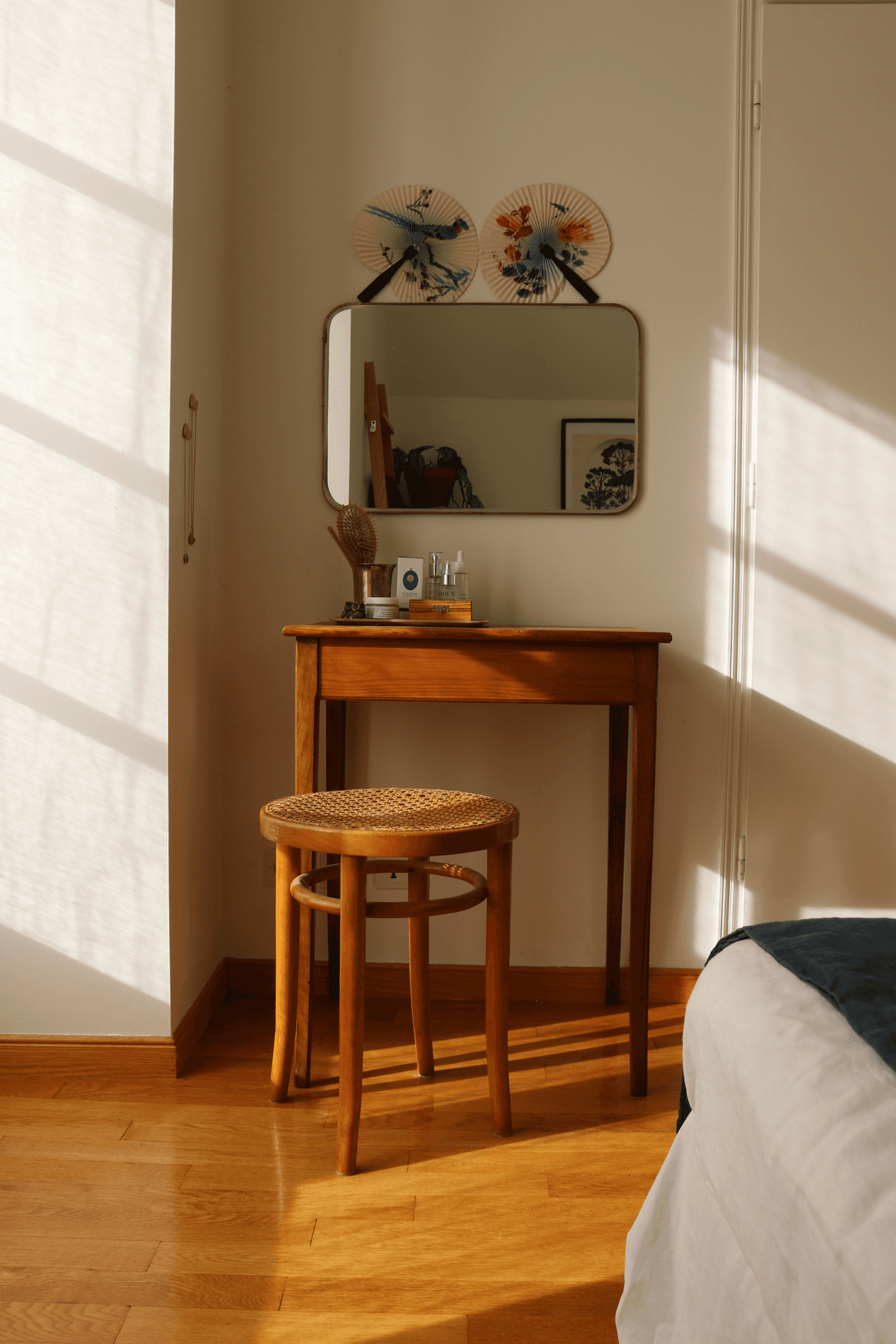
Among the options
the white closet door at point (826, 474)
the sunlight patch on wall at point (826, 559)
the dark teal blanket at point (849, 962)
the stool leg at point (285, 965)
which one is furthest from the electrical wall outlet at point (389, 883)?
the dark teal blanket at point (849, 962)

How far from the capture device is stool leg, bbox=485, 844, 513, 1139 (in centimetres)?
169

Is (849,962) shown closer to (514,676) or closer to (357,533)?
(514,676)

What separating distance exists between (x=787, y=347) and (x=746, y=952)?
1724mm

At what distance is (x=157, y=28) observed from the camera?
1.83 m

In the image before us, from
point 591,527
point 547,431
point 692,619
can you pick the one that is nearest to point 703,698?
point 692,619

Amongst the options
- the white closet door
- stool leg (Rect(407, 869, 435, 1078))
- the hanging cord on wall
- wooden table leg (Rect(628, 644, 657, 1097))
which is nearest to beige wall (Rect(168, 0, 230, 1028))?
the hanging cord on wall

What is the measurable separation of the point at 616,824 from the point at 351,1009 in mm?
927

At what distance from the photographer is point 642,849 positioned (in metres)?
1.92

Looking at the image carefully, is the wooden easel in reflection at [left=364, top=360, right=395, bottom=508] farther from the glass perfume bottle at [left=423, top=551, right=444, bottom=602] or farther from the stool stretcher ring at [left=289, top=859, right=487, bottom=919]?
the stool stretcher ring at [left=289, top=859, right=487, bottom=919]

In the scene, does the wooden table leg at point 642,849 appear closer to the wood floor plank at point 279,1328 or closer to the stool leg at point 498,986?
the stool leg at point 498,986

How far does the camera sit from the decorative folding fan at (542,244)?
2324 millimetres

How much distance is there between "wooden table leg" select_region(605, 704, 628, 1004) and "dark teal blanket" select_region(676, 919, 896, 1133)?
116cm

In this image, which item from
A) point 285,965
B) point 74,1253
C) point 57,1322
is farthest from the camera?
point 285,965

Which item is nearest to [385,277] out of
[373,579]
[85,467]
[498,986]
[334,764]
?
[373,579]
